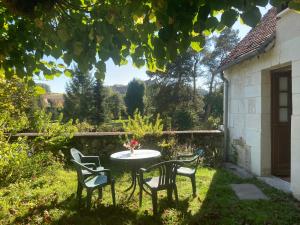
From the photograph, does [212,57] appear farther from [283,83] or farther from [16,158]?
[16,158]

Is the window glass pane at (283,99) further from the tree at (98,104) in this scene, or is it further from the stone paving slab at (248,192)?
the tree at (98,104)

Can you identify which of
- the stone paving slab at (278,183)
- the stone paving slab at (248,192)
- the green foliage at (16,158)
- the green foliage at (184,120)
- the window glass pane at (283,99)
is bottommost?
the stone paving slab at (248,192)

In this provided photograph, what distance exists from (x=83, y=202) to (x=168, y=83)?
27596 millimetres

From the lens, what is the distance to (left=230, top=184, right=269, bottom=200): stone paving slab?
6.15m

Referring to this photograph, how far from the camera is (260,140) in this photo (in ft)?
24.9

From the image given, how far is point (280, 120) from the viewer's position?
7.69 meters

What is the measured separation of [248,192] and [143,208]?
229cm

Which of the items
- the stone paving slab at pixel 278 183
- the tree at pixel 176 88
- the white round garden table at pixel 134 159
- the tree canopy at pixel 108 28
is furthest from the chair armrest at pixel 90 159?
the tree at pixel 176 88

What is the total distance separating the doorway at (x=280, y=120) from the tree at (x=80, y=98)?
2897 centimetres

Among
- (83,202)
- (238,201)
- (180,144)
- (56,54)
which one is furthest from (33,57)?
(180,144)

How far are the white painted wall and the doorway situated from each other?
13 centimetres

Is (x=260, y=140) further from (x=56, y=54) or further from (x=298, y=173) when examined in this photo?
(x=56, y=54)

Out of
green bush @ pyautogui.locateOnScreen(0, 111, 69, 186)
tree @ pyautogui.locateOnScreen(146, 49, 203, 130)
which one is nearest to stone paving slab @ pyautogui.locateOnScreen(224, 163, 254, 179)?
green bush @ pyautogui.locateOnScreen(0, 111, 69, 186)

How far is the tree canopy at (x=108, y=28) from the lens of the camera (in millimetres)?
2338
